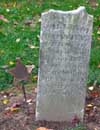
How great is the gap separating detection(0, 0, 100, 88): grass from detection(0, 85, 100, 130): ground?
27 centimetres

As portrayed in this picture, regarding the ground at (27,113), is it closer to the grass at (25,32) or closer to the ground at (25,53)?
the ground at (25,53)

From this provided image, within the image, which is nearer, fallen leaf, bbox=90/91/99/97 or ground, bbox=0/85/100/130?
ground, bbox=0/85/100/130

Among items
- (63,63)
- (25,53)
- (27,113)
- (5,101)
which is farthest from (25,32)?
(63,63)

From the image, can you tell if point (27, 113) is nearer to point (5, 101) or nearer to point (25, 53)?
point (5, 101)

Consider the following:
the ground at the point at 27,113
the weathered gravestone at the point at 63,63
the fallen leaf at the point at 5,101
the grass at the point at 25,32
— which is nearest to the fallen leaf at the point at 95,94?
the ground at the point at 27,113

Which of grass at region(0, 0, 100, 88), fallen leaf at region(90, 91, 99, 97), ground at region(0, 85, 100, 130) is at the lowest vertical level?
ground at region(0, 85, 100, 130)

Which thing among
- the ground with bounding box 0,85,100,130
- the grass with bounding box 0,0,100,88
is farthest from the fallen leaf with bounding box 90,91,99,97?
the grass with bounding box 0,0,100,88

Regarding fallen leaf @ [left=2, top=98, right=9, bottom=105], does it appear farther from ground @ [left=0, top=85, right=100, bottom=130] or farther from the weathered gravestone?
the weathered gravestone

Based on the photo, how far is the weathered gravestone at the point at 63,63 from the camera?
4.64m

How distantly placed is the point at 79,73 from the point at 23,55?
71.2 inches

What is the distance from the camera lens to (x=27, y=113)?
5.14m

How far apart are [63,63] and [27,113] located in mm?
694

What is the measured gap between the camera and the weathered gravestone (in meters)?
4.64

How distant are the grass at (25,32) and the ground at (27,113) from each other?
27 cm
